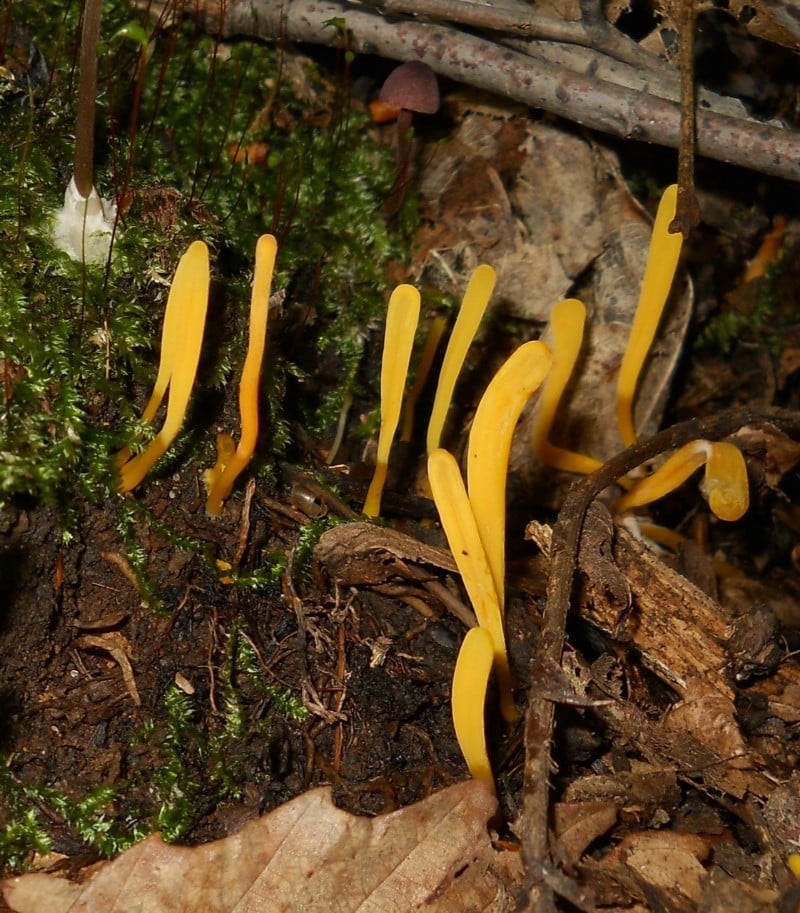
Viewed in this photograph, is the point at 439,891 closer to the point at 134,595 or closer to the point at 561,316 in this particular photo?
the point at 134,595

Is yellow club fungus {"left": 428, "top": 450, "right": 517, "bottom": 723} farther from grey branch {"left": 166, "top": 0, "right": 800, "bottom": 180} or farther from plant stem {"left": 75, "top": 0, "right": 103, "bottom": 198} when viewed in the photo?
grey branch {"left": 166, "top": 0, "right": 800, "bottom": 180}

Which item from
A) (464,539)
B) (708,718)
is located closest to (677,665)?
(708,718)

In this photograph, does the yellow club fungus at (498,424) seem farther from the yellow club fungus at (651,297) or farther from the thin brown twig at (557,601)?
the yellow club fungus at (651,297)

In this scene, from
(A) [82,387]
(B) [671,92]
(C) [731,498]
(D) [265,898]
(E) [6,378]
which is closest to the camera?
(D) [265,898]

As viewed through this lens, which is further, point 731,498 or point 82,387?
point 731,498

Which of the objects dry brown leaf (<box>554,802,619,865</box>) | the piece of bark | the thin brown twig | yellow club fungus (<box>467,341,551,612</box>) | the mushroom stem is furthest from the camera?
the mushroom stem

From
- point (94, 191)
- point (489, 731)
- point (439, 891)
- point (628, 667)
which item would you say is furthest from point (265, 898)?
point (94, 191)

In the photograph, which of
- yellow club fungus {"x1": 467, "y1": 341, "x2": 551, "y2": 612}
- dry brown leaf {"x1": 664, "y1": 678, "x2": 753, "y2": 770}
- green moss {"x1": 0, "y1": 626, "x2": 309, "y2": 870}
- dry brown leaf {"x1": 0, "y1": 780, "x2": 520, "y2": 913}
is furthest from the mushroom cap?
dry brown leaf {"x1": 0, "y1": 780, "x2": 520, "y2": 913}

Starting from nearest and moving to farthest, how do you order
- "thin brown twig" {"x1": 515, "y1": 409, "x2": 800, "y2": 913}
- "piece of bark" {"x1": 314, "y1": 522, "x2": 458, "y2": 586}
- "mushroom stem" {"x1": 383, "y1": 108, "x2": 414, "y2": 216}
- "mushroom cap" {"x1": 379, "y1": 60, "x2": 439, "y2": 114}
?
"thin brown twig" {"x1": 515, "y1": 409, "x2": 800, "y2": 913}, "piece of bark" {"x1": 314, "y1": 522, "x2": 458, "y2": 586}, "mushroom cap" {"x1": 379, "y1": 60, "x2": 439, "y2": 114}, "mushroom stem" {"x1": 383, "y1": 108, "x2": 414, "y2": 216}
